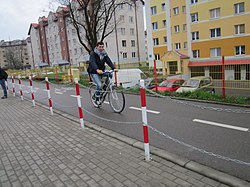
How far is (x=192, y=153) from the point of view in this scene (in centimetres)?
403

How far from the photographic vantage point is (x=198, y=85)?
40.5 feet

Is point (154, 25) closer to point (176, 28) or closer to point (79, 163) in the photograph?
point (176, 28)

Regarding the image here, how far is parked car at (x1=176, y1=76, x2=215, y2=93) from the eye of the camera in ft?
37.9

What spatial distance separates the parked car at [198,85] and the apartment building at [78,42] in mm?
27645

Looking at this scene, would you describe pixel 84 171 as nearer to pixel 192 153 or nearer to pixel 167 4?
pixel 192 153

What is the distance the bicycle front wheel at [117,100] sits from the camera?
283 inches

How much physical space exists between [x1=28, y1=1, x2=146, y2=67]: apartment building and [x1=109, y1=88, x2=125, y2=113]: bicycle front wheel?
32.7 metres

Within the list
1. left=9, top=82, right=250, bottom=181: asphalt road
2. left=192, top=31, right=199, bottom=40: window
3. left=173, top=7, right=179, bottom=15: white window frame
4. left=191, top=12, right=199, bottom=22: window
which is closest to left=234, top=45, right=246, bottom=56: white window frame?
left=192, top=31, right=199, bottom=40: window

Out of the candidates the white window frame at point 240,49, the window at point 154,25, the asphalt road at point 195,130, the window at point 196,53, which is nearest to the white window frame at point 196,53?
the window at point 196,53

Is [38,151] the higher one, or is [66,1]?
[66,1]

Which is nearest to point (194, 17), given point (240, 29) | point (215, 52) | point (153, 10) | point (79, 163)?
point (215, 52)

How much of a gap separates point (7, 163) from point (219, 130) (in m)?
4.56

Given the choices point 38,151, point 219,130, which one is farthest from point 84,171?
point 219,130

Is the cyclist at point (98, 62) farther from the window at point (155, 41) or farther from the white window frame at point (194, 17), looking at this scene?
the window at point (155, 41)
